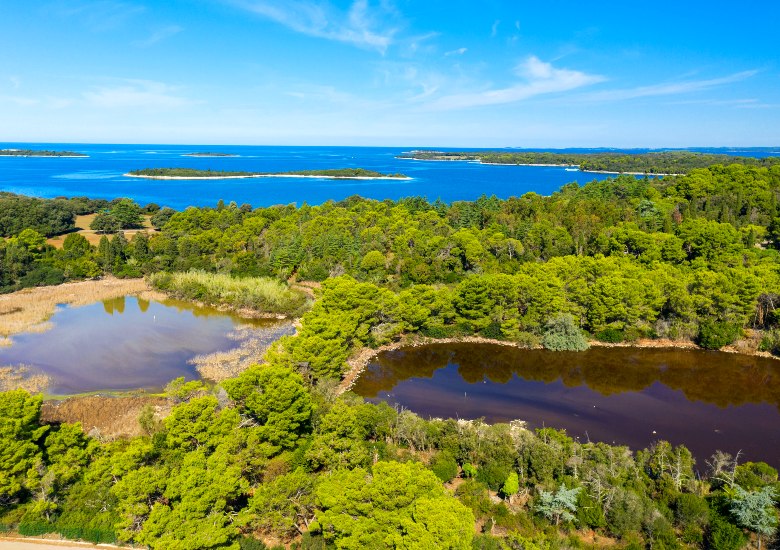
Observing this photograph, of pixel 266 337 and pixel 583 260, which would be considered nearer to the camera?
pixel 266 337

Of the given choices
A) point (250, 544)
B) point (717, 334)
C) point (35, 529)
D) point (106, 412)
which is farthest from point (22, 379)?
point (717, 334)

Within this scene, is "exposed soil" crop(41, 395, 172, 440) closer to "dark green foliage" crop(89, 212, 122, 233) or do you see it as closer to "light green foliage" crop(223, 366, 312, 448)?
"light green foliage" crop(223, 366, 312, 448)

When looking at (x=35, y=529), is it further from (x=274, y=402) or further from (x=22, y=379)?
(x=22, y=379)

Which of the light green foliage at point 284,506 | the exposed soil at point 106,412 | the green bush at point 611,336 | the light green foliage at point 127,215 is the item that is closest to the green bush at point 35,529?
the exposed soil at point 106,412

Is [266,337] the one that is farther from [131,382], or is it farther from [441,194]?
[441,194]

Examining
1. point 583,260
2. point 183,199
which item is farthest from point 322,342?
point 183,199

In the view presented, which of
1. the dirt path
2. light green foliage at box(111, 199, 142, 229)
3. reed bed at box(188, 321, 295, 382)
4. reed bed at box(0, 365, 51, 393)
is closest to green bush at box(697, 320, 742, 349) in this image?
reed bed at box(188, 321, 295, 382)
